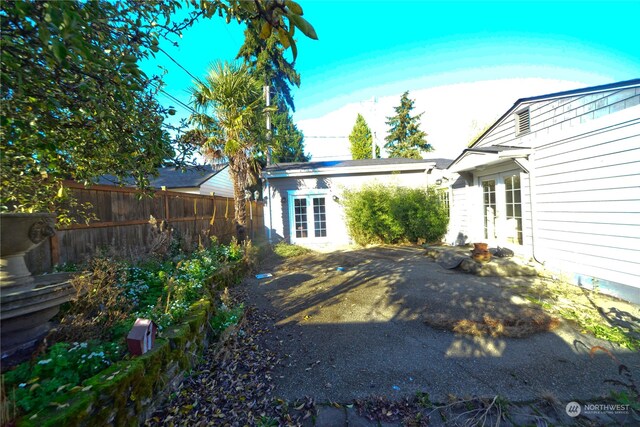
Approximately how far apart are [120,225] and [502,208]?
8677 mm

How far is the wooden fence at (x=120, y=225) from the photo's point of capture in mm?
3457

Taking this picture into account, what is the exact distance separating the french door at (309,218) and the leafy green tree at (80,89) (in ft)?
27.1

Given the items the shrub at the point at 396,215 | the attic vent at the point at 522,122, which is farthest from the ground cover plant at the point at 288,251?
the attic vent at the point at 522,122

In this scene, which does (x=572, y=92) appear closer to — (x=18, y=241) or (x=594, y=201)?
(x=594, y=201)

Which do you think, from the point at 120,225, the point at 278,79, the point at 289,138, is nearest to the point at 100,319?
the point at 120,225

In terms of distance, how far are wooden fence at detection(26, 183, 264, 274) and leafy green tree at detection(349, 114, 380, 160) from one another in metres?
19.1

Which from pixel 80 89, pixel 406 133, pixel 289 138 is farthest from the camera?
pixel 406 133

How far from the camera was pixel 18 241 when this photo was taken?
6.48 feet

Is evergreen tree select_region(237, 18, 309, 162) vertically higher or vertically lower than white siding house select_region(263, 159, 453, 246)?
higher

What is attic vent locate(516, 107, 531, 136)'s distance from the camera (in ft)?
21.2

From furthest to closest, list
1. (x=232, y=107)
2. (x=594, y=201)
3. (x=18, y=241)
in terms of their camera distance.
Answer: (x=232, y=107), (x=594, y=201), (x=18, y=241)

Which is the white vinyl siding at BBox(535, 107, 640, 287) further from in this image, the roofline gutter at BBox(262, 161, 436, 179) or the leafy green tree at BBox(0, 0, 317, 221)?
the leafy green tree at BBox(0, 0, 317, 221)

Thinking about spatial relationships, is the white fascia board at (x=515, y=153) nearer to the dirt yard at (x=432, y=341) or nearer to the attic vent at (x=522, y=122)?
the attic vent at (x=522, y=122)


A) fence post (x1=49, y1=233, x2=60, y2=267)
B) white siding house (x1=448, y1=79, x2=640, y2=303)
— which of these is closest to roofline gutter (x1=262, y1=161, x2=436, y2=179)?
white siding house (x1=448, y1=79, x2=640, y2=303)
